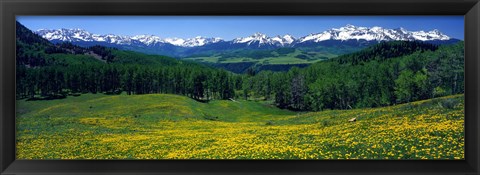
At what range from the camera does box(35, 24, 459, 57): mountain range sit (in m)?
8.55

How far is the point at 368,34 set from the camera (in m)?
9.06

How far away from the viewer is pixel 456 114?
723cm

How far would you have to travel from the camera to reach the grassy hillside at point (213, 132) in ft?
21.5

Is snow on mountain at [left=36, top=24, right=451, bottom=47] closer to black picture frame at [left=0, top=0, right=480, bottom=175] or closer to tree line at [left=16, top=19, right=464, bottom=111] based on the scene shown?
tree line at [left=16, top=19, right=464, bottom=111]

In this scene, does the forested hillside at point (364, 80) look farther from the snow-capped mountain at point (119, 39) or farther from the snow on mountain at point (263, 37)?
the snow-capped mountain at point (119, 39)

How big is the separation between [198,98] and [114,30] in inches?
157

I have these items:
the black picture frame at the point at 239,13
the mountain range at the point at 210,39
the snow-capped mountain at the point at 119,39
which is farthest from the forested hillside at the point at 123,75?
the black picture frame at the point at 239,13

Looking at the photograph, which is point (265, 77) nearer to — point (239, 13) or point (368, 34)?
point (368, 34)

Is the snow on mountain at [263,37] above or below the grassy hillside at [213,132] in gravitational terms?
above

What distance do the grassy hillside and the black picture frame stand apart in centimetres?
56

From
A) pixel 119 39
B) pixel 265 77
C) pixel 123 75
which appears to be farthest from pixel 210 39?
pixel 265 77

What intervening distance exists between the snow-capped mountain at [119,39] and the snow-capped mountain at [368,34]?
103 inches

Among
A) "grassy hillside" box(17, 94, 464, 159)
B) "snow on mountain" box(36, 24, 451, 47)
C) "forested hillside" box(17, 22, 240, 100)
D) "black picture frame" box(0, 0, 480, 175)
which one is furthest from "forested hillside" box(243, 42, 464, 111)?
"black picture frame" box(0, 0, 480, 175)

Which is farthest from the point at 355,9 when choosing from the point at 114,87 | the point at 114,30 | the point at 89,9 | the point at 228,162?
the point at 114,87
